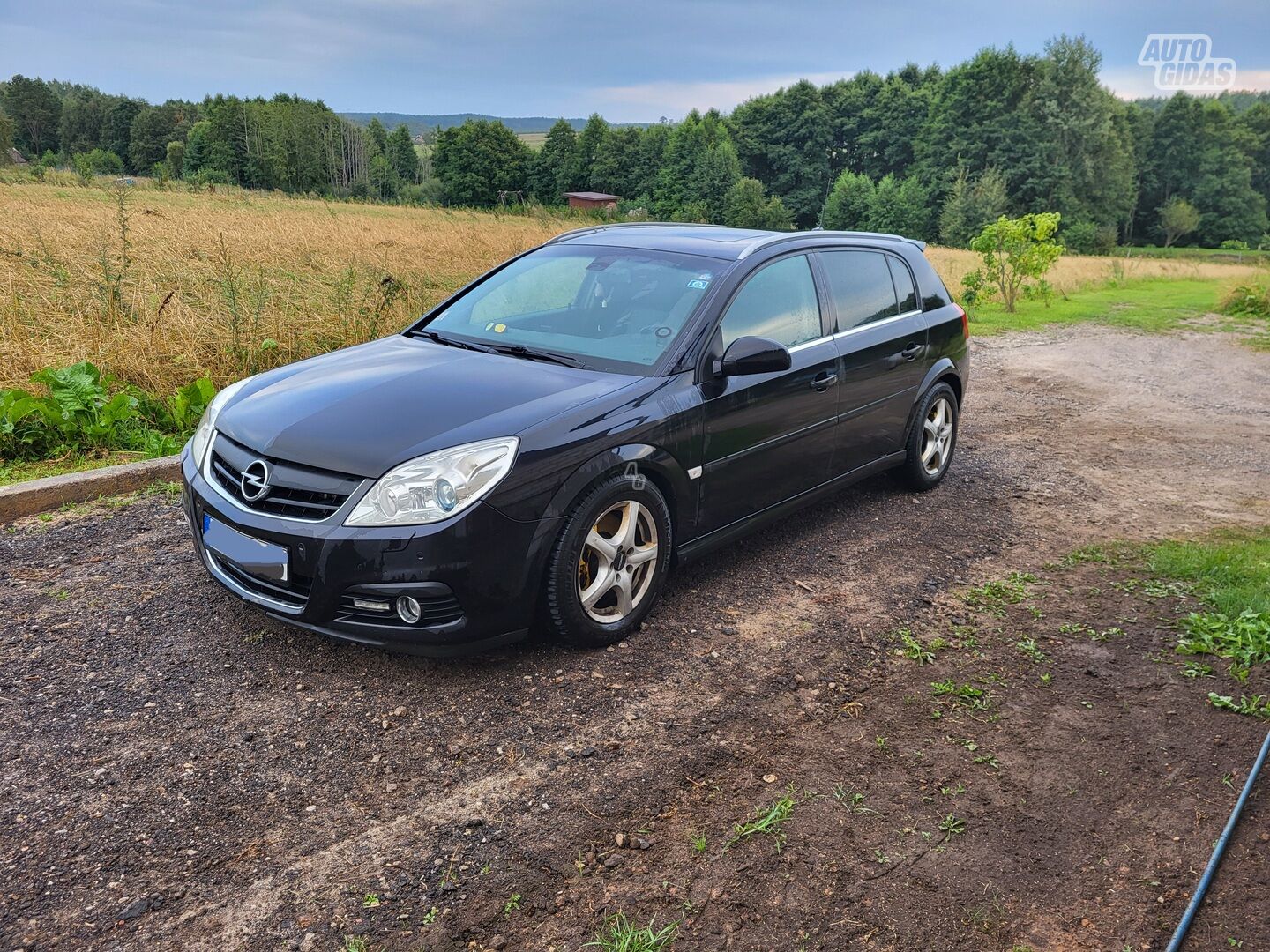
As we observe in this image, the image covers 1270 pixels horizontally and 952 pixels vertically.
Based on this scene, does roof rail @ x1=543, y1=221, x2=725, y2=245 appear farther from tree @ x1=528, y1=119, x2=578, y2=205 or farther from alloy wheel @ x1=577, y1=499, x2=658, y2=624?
tree @ x1=528, y1=119, x2=578, y2=205

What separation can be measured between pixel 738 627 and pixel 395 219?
800 inches

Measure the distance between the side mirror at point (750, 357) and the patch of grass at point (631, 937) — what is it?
245cm

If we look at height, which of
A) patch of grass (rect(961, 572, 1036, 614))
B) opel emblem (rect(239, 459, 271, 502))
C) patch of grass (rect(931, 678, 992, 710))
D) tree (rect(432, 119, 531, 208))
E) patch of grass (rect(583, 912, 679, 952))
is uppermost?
tree (rect(432, 119, 531, 208))

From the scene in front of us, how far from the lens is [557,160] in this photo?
93.0 m

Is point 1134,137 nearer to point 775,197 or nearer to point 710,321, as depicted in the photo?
point 775,197

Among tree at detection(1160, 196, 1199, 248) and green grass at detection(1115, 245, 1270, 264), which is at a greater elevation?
tree at detection(1160, 196, 1199, 248)

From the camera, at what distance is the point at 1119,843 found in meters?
2.87

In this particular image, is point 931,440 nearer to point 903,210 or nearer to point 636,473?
point 636,473

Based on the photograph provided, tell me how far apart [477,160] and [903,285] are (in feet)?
276

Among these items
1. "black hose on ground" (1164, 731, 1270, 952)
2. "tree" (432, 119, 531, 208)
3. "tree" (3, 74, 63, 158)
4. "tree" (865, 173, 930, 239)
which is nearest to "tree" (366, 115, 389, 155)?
"tree" (432, 119, 531, 208)

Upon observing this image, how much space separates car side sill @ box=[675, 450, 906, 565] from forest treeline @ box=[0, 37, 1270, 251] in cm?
5751

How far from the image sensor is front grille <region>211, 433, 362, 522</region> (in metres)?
3.46

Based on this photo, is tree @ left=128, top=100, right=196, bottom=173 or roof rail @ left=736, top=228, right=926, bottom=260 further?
tree @ left=128, top=100, right=196, bottom=173

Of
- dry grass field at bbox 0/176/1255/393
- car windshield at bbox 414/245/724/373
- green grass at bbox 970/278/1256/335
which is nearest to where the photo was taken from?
car windshield at bbox 414/245/724/373
